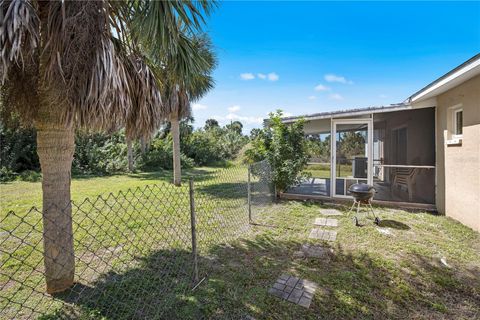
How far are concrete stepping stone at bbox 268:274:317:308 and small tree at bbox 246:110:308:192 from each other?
15.6 ft

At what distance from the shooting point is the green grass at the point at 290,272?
2555 millimetres

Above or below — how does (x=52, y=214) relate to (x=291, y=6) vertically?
below

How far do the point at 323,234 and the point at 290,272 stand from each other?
5.77ft

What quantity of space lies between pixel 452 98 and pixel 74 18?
755 centimetres

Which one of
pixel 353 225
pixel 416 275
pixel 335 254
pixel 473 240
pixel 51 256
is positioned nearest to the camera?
pixel 51 256

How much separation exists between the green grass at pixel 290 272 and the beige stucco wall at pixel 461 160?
49cm

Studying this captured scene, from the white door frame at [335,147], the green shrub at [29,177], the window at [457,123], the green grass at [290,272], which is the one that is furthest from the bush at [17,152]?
the window at [457,123]

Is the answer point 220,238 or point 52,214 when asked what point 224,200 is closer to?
point 220,238

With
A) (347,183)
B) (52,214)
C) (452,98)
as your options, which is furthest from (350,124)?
(52,214)

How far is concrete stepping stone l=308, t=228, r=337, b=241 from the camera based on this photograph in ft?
15.0

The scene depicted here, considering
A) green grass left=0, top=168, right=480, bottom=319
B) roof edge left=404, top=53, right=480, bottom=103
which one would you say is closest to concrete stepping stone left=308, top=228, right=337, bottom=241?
green grass left=0, top=168, right=480, bottom=319

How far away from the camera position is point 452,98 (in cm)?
554

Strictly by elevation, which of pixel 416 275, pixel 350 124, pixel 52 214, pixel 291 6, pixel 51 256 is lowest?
pixel 416 275

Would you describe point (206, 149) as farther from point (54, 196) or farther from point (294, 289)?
point (294, 289)
